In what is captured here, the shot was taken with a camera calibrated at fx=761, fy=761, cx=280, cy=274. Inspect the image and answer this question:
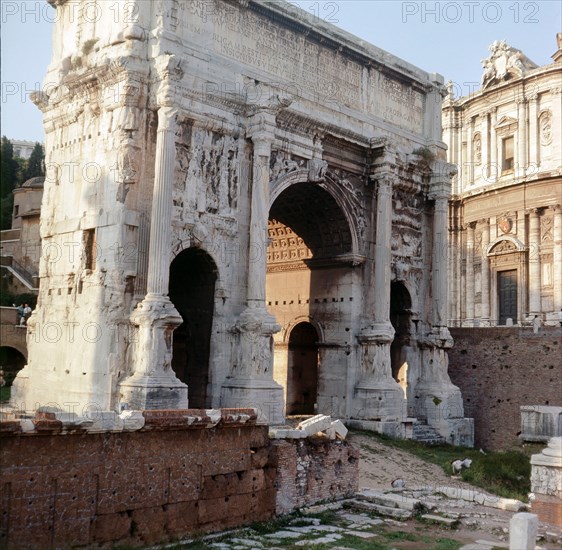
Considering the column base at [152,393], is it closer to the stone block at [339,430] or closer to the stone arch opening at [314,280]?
the stone block at [339,430]

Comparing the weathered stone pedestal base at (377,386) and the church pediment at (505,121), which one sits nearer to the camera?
the weathered stone pedestal base at (377,386)

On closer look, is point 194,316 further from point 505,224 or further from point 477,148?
point 477,148

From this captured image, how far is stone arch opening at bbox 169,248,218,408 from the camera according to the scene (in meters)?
16.8

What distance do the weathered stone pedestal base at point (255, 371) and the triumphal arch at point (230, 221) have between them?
0.04 meters

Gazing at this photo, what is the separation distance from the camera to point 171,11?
16.0 m

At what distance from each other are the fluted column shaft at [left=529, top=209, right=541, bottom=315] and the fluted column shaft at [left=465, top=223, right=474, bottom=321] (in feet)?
10.1

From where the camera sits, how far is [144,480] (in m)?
9.19

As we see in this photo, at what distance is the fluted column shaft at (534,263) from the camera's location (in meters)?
28.8

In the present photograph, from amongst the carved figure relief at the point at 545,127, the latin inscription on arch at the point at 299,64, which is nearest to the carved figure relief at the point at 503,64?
the carved figure relief at the point at 545,127

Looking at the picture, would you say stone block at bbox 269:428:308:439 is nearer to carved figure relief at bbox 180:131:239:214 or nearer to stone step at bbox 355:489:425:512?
stone step at bbox 355:489:425:512

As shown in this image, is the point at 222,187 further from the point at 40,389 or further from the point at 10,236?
the point at 10,236

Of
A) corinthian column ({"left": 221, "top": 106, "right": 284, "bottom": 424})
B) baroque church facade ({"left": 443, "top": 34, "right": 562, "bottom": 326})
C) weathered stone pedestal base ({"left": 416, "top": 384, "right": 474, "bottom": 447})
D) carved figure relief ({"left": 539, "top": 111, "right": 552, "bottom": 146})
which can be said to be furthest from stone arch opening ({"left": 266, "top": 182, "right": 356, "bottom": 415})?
carved figure relief ({"left": 539, "top": 111, "right": 552, "bottom": 146})

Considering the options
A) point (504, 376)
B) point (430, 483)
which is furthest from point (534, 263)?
point (430, 483)

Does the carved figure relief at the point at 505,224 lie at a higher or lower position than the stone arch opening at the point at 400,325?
higher
